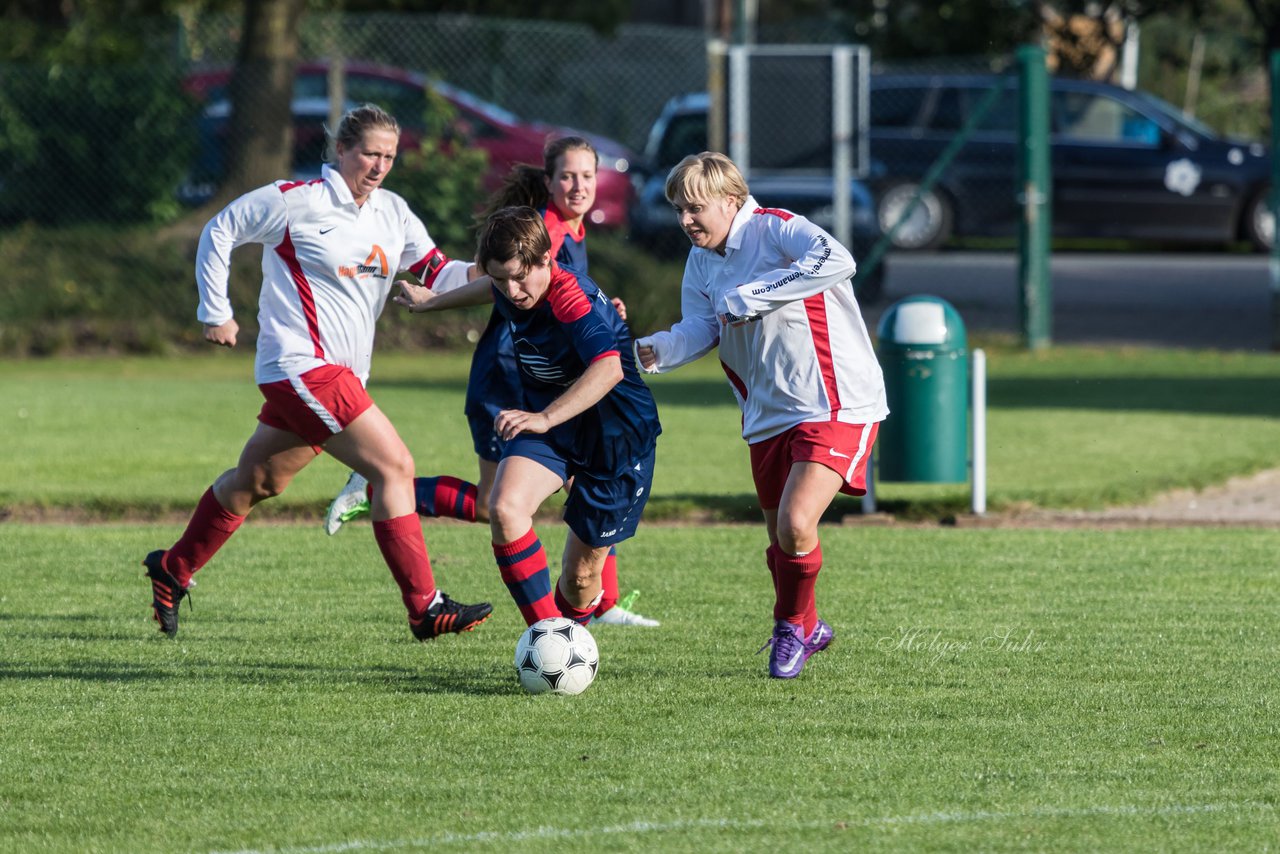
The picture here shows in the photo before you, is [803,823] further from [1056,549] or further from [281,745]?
[1056,549]

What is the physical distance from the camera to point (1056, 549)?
8.05 meters

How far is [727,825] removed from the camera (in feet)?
13.8

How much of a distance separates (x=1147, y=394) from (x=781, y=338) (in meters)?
8.45

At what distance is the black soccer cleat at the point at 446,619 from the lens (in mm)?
6062

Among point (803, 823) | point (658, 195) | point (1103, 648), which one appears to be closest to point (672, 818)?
point (803, 823)

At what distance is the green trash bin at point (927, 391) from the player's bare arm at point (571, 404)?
3.63m

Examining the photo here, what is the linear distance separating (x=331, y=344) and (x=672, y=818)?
2.51 meters

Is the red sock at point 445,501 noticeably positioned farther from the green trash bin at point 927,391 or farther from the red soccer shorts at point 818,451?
the green trash bin at point 927,391

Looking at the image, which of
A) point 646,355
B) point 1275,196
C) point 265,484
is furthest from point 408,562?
point 1275,196

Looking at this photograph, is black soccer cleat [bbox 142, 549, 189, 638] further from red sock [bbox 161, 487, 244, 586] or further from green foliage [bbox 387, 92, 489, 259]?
green foliage [bbox 387, 92, 489, 259]

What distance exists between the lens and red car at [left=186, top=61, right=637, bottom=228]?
1681 centimetres

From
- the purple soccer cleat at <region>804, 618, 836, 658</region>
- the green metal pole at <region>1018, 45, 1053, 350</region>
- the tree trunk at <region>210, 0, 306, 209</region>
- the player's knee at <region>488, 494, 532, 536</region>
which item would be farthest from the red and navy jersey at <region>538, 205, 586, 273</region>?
the tree trunk at <region>210, 0, 306, 209</region>

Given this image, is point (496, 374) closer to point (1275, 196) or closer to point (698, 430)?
point (698, 430)

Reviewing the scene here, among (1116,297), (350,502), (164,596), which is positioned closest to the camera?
(164,596)
